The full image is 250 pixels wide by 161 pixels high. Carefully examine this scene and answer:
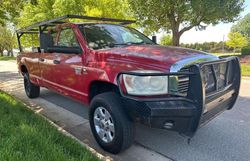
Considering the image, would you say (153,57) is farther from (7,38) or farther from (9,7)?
(7,38)

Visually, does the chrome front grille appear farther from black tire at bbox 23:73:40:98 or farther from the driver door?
black tire at bbox 23:73:40:98

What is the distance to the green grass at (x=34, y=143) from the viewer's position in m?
3.06

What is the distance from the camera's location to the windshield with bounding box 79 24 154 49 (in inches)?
174

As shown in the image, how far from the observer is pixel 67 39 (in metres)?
4.96

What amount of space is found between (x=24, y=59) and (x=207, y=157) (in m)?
5.44

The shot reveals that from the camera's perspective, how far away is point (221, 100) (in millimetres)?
3701

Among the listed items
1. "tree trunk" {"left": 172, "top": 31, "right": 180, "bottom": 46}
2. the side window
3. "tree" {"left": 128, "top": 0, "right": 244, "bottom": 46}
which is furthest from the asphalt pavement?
"tree trunk" {"left": 172, "top": 31, "right": 180, "bottom": 46}

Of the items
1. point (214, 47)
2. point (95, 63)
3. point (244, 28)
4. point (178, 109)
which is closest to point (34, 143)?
A: point (95, 63)

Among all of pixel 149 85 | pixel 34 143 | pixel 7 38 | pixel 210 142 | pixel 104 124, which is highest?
pixel 7 38

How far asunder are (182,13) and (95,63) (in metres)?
13.7

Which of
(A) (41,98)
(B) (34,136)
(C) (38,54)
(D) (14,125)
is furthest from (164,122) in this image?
(A) (41,98)

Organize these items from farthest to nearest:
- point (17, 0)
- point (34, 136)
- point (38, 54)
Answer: point (17, 0)
point (38, 54)
point (34, 136)

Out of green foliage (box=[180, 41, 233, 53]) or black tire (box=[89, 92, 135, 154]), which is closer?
black tire (box=[89, 92, 135, 154])

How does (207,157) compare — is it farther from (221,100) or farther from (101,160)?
(101,160)
